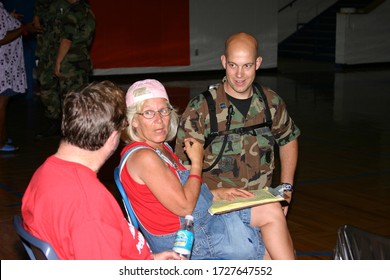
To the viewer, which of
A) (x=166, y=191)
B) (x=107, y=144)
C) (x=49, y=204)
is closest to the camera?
(x=49, y=204)

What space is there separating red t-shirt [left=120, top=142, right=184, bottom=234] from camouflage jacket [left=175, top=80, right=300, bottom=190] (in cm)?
54

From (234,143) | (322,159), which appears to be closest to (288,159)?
(234,143)

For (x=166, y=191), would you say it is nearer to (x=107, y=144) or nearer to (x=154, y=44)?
(x=107, y=144)

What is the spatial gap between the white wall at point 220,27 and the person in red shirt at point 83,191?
496 inches

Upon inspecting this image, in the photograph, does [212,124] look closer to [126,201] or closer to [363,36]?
[126,201]

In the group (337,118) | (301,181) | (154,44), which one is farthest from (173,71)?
(301,181)

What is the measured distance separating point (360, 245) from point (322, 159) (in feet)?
14.8

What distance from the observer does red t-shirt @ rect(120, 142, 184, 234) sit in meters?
2.72

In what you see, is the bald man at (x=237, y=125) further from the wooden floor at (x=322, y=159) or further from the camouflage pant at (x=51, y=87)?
the camouflage pant at (x=51, y=87)

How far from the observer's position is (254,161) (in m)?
3.30

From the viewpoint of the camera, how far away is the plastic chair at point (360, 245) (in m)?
2.30

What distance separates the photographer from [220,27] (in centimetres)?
1552

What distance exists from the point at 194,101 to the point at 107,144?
1162 millimetres

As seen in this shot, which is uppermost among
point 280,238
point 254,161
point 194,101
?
point 194,101
